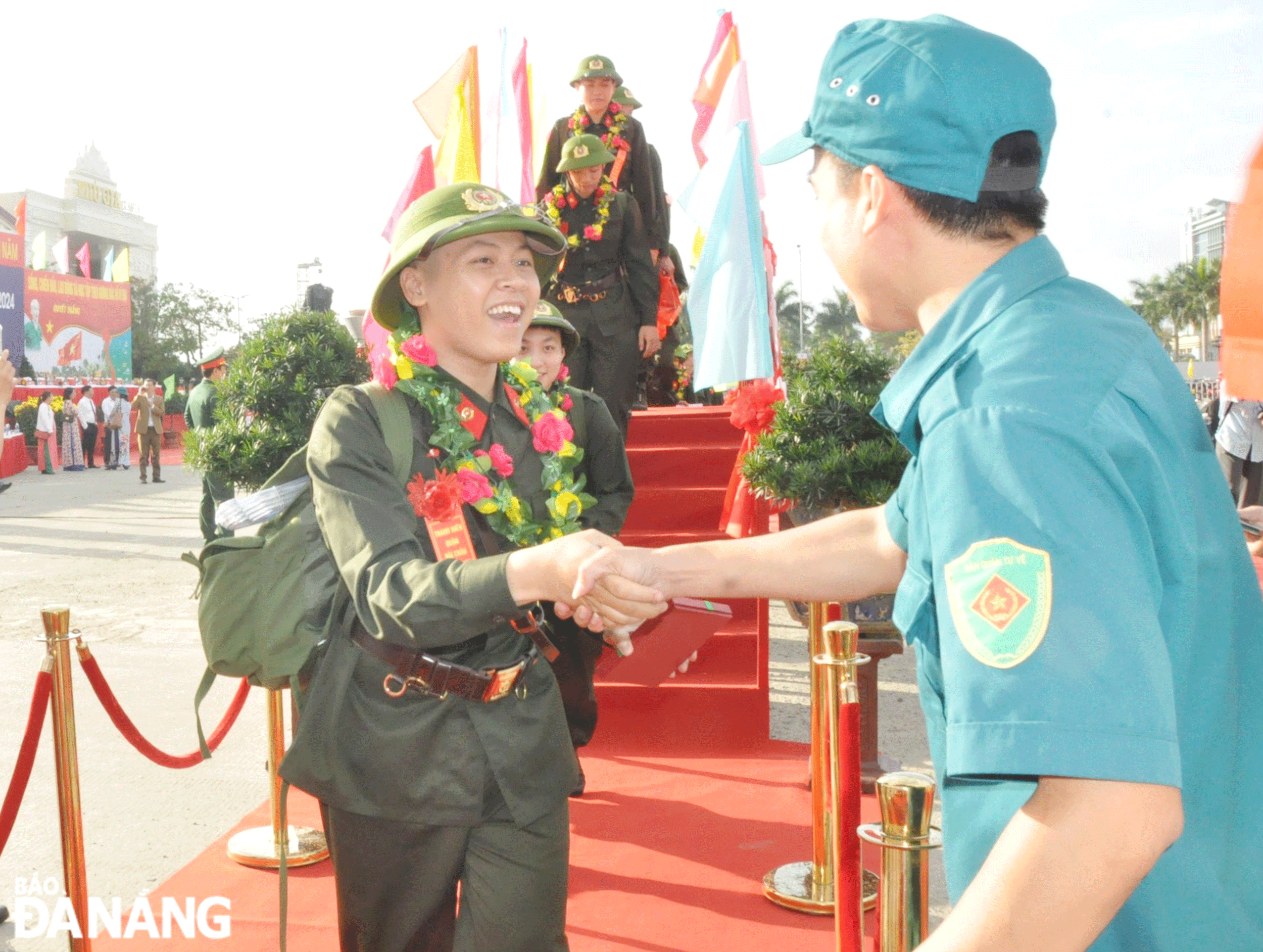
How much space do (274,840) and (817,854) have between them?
7.23 feet

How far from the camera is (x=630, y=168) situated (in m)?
7.81

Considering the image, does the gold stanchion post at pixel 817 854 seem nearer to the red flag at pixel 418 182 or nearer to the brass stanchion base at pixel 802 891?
the brass stanchion base at pixel 802 891

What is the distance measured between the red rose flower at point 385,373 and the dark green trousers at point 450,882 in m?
1.01

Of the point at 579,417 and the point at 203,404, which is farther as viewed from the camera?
the point at 203,404

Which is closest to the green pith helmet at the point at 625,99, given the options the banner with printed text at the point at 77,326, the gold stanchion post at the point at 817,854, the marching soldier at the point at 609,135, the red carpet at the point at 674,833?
the marching soldier at the point at 609,135

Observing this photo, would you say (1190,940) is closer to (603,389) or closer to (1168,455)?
(1168,455)

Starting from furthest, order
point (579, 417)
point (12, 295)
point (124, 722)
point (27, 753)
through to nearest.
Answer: point (12, 295) → point (124, 722) → point (579, 417) → point (27, 753)

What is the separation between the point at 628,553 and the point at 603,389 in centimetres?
530

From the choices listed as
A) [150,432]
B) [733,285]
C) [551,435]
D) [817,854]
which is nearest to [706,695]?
[817,854]

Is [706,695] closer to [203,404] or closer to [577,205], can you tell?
[577,205]

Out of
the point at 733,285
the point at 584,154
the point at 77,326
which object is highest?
the point at 77,326

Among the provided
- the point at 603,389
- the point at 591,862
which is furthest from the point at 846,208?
the point at 603,389

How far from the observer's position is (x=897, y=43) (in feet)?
4.12

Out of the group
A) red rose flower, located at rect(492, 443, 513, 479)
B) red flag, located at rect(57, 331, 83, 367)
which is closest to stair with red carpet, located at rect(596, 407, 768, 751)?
red rose flower, located at rect(492, 443, 513, 479)
